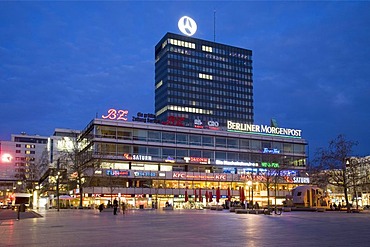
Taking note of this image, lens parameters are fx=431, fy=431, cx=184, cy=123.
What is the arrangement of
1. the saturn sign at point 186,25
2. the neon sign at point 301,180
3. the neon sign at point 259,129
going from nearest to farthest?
the neon sign at point 259,129 < the neon sign at point 301,180 < the saturn sign at point 186,25

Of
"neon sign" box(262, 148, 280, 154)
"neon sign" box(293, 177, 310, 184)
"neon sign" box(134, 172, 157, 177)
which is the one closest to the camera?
"neon sign" box(134, 172, 157, 177)

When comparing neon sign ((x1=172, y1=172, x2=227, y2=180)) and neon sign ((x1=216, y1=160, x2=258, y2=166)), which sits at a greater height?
neon sign ((x1=216, y1=160, x2=258, y2=166))

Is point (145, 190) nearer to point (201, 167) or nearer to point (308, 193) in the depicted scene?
point (201, 167)

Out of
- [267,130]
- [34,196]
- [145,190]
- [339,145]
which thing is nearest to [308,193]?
[339,145]

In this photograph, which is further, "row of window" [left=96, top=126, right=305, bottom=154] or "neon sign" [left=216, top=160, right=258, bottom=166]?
"neon sign" [left=216, top=160, right=258, bottom=166]

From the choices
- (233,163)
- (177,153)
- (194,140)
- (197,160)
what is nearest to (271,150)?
(233,163)

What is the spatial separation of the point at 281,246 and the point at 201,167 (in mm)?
100440

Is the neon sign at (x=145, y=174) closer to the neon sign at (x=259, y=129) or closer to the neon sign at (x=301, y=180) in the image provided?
the neon sign at (x=259, y=129)

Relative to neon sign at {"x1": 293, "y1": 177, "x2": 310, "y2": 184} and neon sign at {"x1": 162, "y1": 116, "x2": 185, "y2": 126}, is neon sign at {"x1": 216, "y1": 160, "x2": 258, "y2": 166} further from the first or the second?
neon sign at {"x1": 162, "y1": 116, "x2": 185, "y2": 126}

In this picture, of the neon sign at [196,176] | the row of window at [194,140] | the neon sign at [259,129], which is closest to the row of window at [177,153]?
the row of window at [194,140]

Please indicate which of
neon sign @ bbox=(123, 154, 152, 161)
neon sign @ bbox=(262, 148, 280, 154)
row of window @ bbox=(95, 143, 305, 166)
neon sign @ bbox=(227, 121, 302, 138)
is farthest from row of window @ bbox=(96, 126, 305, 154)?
neon sign @ bbox=(123, 154, 152, 161)

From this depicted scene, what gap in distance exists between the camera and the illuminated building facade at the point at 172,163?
103375 mm

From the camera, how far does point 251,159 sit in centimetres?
12150

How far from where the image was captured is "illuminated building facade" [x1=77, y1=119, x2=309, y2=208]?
339 feet
